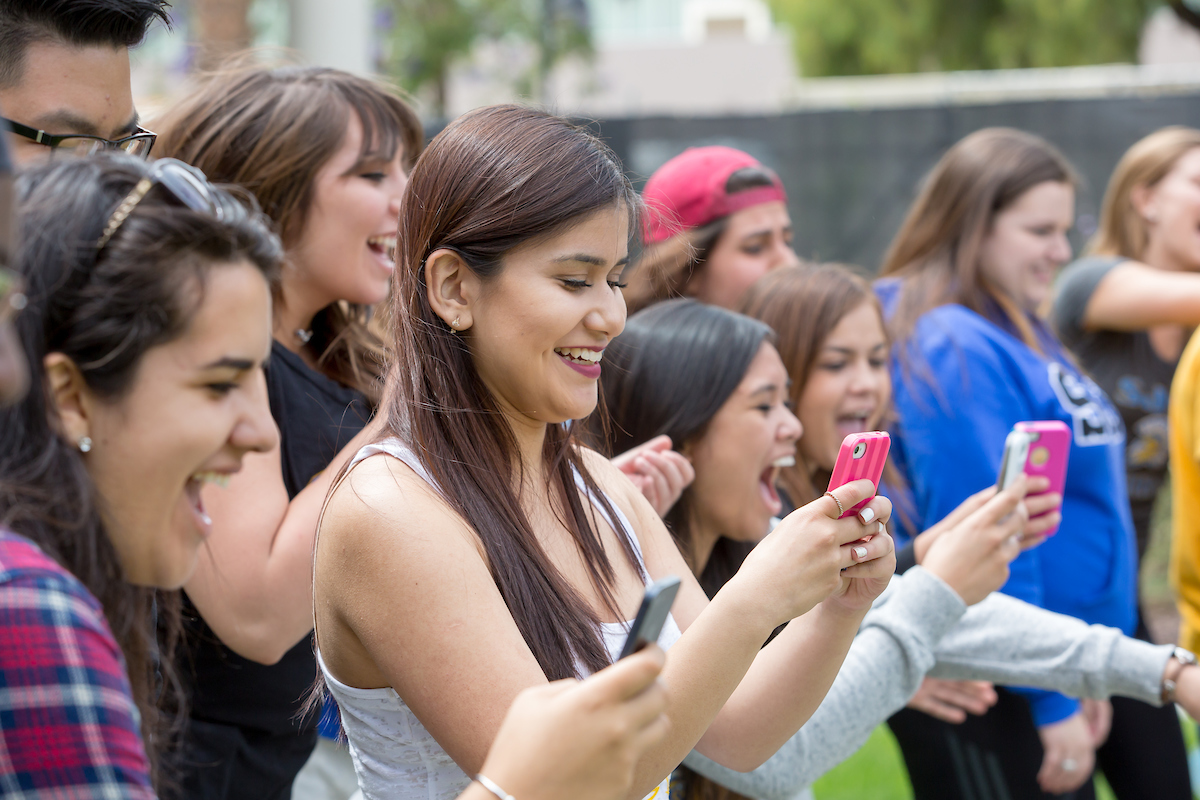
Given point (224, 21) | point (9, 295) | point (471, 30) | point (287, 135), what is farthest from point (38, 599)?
point (471, 30)

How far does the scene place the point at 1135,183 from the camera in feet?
13.9

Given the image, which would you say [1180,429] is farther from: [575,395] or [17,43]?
[17,43]

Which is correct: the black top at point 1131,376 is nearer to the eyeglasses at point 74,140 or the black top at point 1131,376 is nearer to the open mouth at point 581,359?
the open mouth at point 581,359

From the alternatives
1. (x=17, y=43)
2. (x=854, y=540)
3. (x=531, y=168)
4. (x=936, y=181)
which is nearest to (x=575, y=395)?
(x=531, y=168)

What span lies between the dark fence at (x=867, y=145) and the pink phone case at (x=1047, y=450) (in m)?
5.95

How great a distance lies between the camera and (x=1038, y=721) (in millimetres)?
3104

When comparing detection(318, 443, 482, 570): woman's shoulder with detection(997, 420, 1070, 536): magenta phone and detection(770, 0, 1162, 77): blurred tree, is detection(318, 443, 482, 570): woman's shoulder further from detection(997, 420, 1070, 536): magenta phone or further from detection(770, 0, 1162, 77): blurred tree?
detection(770, 0, 1162, 77): blurred tree

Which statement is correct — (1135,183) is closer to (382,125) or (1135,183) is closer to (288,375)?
(382,125)

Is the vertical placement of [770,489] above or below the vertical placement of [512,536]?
below

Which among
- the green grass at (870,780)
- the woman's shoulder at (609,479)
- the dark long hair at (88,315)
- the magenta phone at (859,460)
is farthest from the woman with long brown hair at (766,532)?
the green grass at (870,780)

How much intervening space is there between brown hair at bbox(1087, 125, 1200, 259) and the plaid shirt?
13.6ft

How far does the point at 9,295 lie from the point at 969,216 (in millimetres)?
3095

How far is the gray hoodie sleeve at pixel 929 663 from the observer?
229cm

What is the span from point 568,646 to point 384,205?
1.26 m
